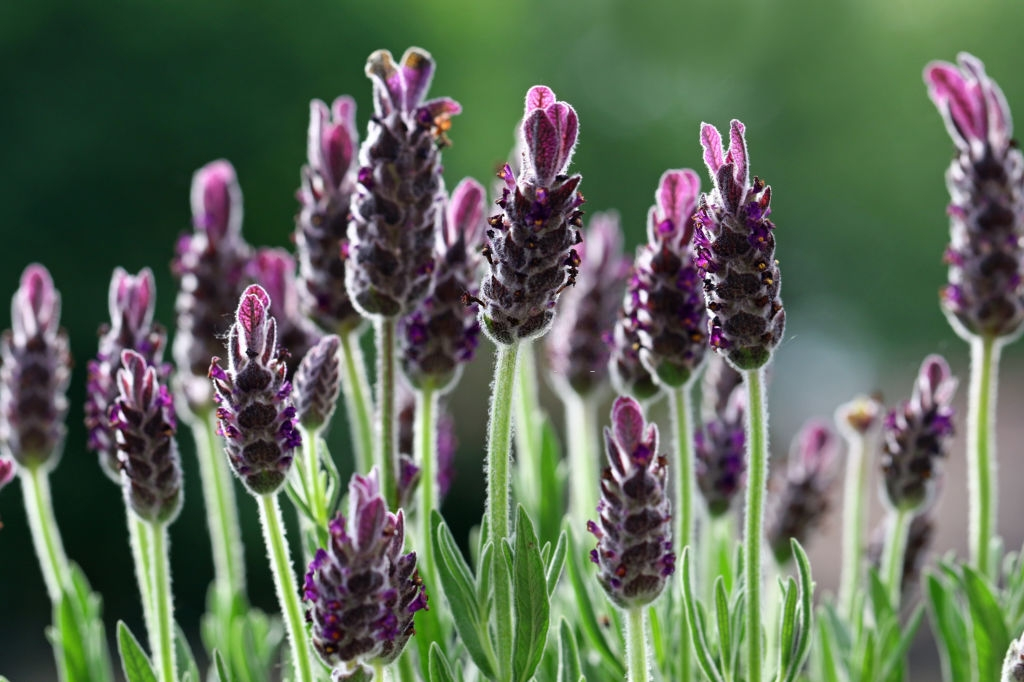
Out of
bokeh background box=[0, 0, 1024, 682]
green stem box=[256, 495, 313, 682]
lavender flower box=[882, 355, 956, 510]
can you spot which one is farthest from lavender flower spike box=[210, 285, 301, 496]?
bokeh background box=[0, 0, 1024, 682]

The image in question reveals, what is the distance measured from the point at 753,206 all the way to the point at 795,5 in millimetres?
15797

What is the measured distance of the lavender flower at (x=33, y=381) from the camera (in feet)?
5.72

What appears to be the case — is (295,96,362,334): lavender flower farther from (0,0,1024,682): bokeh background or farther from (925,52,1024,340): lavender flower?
(0,0,1024,682): bokeh background

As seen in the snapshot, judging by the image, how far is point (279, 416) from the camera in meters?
1.17

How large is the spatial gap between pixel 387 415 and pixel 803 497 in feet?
2.75

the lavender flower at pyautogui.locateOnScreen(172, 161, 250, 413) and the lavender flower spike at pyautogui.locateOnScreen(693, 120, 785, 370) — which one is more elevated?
the lavender flower at pyautogui.locateOnScreen(172, 161, 250, 413)

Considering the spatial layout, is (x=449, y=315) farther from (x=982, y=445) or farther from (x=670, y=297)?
(x=982, y=445)

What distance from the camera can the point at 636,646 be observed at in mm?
1253

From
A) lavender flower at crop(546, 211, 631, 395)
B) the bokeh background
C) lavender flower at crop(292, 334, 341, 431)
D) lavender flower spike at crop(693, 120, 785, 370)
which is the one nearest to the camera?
lavender flower spike at crop(693, 120, 785, 370)

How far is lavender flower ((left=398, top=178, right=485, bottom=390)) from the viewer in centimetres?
158

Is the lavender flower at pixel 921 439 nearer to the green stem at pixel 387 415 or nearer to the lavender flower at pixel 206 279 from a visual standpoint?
the green stem at pixel 387 415

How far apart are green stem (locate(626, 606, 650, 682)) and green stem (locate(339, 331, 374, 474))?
0.59 m

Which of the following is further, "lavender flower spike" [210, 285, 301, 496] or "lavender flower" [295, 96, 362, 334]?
"lavender flower" [295, 96, 362, 334]

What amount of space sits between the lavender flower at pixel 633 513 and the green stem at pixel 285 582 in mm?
332
